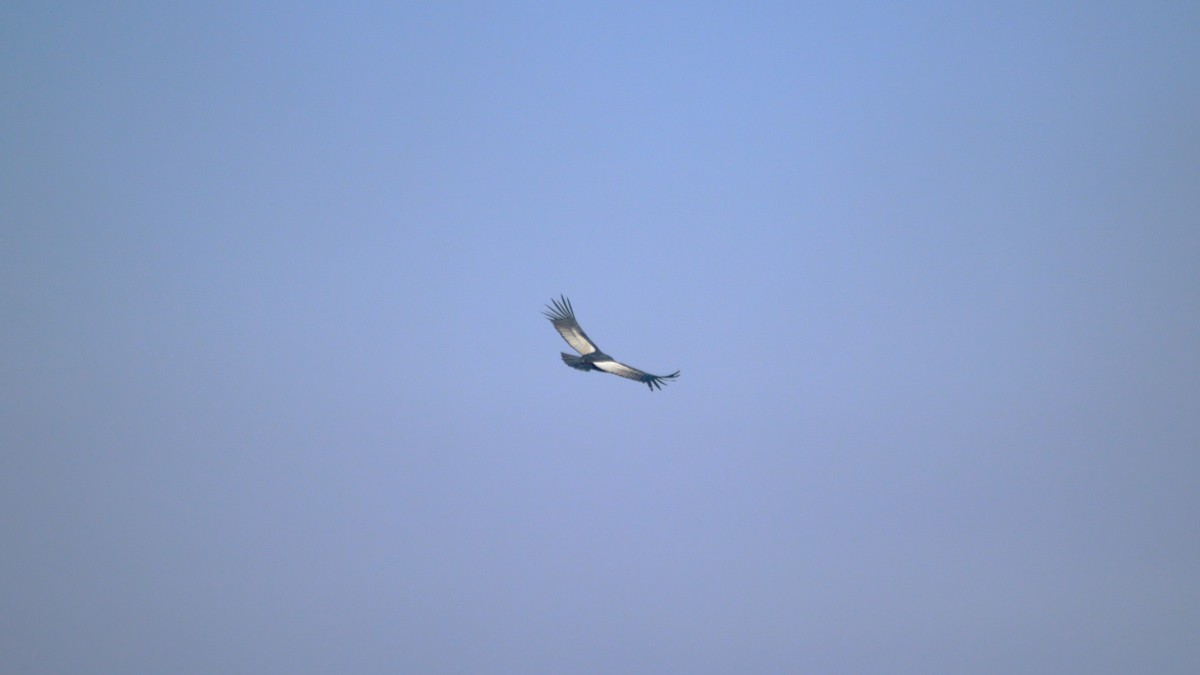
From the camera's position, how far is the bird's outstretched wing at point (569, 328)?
1330cm

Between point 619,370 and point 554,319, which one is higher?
point 554,319

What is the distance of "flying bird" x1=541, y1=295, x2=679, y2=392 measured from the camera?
1240 centimetres

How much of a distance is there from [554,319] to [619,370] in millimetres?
1548

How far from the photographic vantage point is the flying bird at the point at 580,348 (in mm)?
12398

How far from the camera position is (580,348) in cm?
1334

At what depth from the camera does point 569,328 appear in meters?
13.4

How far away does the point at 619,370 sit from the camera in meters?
12.4

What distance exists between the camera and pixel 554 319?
44.2 feet

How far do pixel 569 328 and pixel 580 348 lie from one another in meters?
0.33

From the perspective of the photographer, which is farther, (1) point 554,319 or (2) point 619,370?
(1) point 554,319

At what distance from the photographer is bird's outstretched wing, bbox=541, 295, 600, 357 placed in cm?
1330
